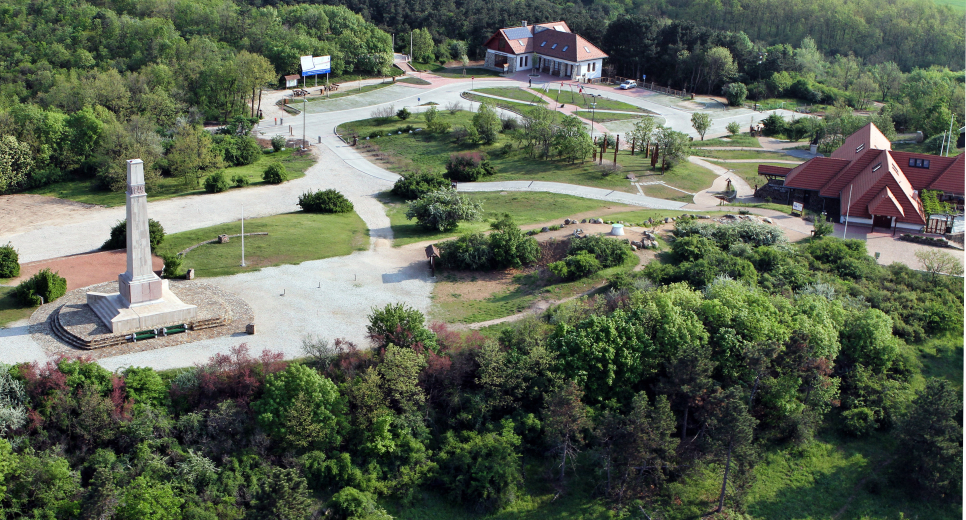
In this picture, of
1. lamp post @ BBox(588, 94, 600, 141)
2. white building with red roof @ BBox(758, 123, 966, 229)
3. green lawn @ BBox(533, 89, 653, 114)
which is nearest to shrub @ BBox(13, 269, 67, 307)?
white building with red roof @ BBox(758, 123, 966, 229)

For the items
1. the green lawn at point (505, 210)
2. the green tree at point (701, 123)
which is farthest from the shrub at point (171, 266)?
the green tree at point (701, 123)

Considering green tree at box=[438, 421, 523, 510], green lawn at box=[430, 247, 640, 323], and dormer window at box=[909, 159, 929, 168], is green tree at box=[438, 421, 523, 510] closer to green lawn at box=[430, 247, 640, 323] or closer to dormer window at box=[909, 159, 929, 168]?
green lawn at box=[430, 247, 640, 323]

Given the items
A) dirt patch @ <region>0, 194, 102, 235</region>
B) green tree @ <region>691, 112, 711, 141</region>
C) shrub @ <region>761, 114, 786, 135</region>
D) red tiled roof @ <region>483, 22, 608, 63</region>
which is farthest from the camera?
red tiled roof @ <region>483, 22, 608, 63</region>

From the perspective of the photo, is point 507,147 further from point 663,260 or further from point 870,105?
point 870,105

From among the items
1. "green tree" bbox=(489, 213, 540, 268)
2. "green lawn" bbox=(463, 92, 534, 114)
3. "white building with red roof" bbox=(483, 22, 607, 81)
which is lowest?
"green tree" bbox=(489, 213, 540, 268)

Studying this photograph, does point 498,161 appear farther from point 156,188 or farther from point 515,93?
point 515,93

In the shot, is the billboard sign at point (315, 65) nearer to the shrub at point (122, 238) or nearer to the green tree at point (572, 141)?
the green tree at point (572, 141)

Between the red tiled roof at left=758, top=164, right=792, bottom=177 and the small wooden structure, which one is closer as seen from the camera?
the small wooden structure
